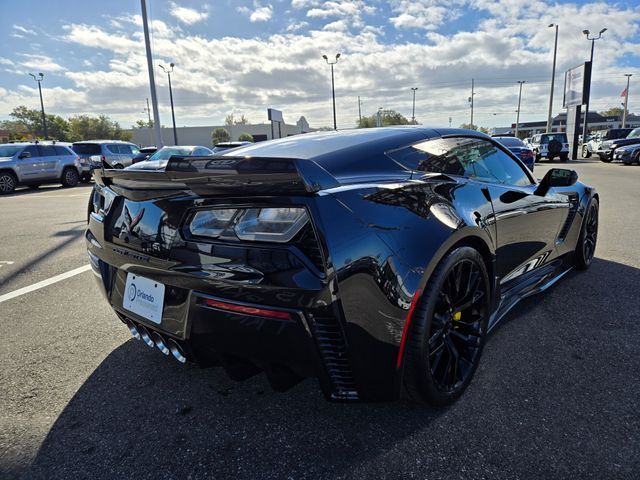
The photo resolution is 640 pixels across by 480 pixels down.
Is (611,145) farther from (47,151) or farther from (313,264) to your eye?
(313,264)

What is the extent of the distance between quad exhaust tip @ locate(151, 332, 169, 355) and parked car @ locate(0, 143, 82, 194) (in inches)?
590

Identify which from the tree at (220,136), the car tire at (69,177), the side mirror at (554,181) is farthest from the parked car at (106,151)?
the tree at (220,136)

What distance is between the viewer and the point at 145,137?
85750 mm

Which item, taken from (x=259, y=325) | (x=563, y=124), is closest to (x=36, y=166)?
(x=259, y=325)

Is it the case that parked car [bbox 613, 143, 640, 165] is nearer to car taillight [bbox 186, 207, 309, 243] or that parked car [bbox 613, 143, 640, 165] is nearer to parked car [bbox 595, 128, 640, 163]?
parked car [bbox 595, 128, 640, 163]

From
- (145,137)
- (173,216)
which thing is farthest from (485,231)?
(145,137)

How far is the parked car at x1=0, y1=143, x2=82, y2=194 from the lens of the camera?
13.9 meters

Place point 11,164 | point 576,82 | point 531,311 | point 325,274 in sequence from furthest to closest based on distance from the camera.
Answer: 1. point 576,82
2. point 11,164
3. point 531,311
4. point 325,274

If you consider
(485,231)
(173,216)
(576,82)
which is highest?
(576,82)

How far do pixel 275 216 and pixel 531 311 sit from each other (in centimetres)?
235

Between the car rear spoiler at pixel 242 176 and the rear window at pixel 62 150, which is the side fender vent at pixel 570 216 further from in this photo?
the rear window at pixel 62 150

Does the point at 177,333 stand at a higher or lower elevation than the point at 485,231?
lower

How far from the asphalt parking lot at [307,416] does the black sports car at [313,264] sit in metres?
0.23

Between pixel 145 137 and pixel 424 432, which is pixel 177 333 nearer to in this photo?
pixel 424 432
